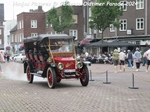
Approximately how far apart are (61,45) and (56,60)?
3.75 ft

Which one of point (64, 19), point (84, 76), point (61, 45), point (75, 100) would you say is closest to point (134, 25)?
point (64, 19)

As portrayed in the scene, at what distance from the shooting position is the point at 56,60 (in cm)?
1483

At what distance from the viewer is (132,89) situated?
1416 centimetres

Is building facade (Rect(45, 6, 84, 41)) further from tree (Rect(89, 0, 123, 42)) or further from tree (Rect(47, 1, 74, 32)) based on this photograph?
tree (Rect(89, 0, 123, 42))

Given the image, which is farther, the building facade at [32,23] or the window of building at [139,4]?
the building facade at [32,23]

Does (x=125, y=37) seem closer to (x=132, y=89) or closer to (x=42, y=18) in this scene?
(x=42, y=18)

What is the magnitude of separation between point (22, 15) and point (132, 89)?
59.2 metres

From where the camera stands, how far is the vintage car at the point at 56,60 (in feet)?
48.3

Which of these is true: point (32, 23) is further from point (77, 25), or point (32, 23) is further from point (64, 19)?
point (64, 19)

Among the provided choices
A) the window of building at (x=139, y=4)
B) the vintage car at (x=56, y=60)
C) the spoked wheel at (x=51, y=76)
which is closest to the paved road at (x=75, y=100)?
the spoked wheel at (x=51, y=76)

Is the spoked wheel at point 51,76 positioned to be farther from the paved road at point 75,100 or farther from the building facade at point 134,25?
the building facade at point 134,25

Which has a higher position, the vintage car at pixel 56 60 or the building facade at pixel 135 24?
the building facade at pixel 135 24

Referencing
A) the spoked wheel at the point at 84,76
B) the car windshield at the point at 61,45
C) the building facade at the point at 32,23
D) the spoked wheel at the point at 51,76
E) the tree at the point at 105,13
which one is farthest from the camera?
the building facade at the point at 32,23

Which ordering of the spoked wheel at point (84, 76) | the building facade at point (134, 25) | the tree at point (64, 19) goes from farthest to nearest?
1. the tree at point (64, 19)
2. the building facade at point (134, 25)
3. the spoked wheel at point (84, 76)
